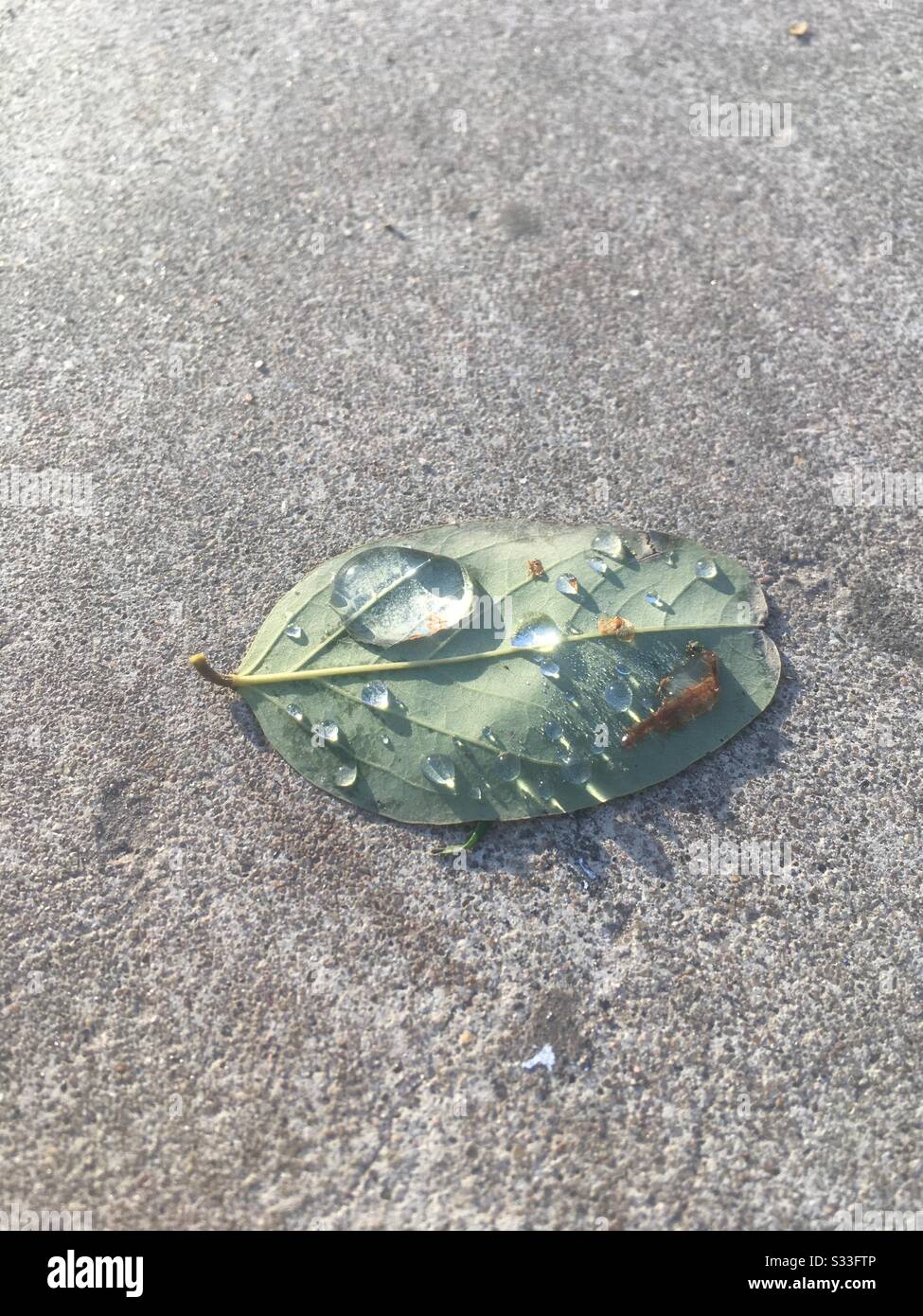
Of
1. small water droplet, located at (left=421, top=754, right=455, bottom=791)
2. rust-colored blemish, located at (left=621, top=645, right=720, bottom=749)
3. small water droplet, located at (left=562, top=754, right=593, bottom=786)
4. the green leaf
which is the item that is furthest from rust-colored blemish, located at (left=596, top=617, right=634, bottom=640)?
small water droplet, located at (left=421, top=754, right=455, bottom=791)

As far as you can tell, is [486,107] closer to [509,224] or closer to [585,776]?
[509,224]

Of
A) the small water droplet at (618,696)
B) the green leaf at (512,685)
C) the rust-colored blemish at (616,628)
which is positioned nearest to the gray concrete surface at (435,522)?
the green leaf at (512,685)

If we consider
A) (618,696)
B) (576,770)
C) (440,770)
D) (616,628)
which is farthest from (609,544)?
(440,770)

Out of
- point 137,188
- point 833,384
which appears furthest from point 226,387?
point 833,384

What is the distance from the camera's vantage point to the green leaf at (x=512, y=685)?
1.91 meters

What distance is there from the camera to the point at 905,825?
1.94 metres

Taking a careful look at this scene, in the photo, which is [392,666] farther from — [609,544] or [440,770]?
[609,544]

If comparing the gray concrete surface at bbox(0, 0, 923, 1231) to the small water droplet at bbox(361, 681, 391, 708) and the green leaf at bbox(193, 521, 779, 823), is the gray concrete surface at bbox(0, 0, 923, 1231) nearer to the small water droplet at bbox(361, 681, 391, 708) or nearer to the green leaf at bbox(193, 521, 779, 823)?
the green leaf at bbox(193, 521, 779, 823)

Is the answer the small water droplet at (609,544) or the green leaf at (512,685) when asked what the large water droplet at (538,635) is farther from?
the small water droplet at (609,544)

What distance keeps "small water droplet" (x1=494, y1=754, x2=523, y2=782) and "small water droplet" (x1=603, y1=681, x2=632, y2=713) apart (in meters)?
0.21

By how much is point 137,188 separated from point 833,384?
78.0 inches

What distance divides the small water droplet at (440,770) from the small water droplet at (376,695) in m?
0.14

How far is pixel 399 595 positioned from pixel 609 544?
46 cm

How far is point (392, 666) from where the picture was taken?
78.2 inches
